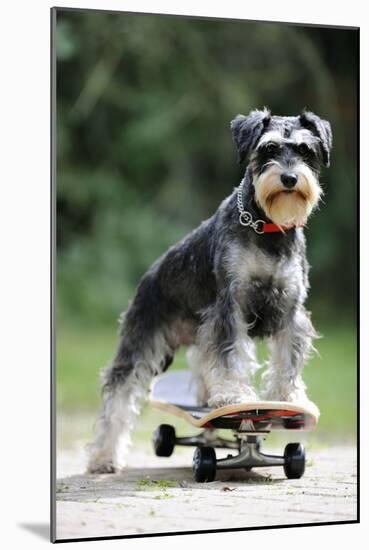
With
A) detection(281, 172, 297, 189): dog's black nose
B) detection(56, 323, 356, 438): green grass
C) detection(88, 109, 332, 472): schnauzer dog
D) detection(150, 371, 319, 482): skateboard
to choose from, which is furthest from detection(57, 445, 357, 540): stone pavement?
detection(56, 323, 356, 438): green grass

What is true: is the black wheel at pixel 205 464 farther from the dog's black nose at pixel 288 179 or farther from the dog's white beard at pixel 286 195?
the dog's black nose at pixel 288 179

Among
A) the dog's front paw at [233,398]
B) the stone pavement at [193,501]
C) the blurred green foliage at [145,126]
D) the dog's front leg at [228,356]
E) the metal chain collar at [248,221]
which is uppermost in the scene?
the blurred green foliage at [145,126]

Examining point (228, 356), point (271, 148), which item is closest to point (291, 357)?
point (228, 356)

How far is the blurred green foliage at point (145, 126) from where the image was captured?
14023 mm

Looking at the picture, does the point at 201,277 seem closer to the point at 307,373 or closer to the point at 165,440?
the point at 165,440

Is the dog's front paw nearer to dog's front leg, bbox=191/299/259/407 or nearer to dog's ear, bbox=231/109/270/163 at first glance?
dog's front leg, bbox=191/299/259/407

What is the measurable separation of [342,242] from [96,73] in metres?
4.88

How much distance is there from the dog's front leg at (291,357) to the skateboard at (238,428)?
0.17 meters

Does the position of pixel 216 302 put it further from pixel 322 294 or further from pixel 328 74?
pixel 328 74

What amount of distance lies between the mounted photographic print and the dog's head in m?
0.01

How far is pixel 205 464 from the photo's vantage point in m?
6.21

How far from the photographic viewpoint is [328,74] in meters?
12.5

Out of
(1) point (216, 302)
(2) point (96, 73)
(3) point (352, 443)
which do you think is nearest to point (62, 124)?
(2) point (96, 73)

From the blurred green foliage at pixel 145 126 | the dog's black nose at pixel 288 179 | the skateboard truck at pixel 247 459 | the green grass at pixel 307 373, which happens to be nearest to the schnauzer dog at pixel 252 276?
the dog's black nose at pixel 288 179
